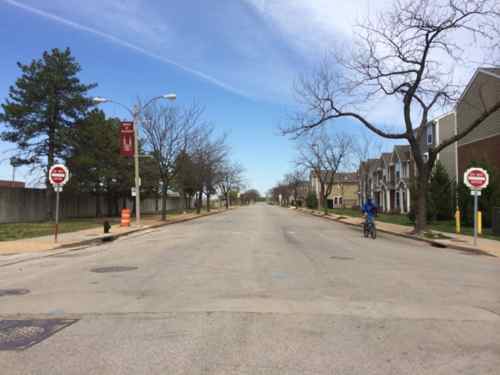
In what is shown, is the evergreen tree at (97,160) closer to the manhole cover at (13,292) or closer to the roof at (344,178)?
the manhole cover at (13,292)

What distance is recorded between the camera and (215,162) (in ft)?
178

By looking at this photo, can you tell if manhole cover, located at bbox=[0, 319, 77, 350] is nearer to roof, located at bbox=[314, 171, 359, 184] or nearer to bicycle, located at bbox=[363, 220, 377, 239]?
bicycle, located at bbox=[363, 220, 377, 239]

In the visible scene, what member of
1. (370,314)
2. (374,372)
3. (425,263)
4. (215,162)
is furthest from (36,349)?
(215,162)

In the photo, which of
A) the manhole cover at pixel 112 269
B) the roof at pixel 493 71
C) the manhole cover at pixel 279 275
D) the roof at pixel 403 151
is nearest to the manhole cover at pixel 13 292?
the manhole cover at pixel 112 269

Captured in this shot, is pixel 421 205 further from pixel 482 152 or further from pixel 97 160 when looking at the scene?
pixel 97 160

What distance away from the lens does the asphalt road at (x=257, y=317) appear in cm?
483

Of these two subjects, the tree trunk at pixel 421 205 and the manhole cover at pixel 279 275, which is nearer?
the manhole cover at pixel 279 275

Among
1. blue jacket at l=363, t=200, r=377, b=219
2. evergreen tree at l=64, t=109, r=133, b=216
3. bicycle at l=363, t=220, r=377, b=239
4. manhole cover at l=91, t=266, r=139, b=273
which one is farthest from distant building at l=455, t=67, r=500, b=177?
evergreen tree at l=64, t=109, r=133, b=216

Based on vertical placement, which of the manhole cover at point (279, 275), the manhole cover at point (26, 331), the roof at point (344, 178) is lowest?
the manhole cover at point (26, 331)

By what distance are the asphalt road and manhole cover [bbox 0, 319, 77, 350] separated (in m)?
0.06

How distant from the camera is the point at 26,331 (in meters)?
5.95

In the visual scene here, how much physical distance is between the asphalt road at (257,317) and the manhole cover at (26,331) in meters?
0.06

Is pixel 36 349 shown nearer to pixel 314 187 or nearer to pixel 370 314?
pixel 370 314

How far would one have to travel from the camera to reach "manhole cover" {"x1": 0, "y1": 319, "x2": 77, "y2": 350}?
542 cm
